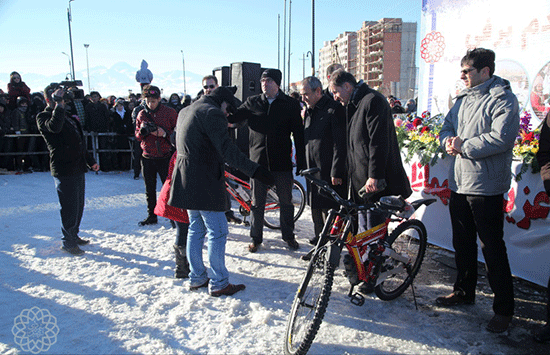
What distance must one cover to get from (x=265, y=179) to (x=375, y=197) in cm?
114

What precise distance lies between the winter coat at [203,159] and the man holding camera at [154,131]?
2240 millimetres

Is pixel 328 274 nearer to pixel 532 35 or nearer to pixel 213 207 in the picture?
pixel 213 207

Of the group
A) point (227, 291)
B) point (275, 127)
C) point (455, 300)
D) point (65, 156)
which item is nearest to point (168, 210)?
point (227, 291)

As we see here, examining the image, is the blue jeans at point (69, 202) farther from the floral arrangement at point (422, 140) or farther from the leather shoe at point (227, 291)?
the floral arrangement at point (422, 140)

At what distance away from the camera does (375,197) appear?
12.1ft

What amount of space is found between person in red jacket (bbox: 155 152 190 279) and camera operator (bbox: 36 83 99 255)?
5.09 ft

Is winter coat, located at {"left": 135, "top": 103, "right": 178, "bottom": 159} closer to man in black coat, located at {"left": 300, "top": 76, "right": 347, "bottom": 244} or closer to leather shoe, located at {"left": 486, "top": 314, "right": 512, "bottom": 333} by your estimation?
man in black coat, located at {"left": 300, "top": 76, "right": 347, "bottom": 244}

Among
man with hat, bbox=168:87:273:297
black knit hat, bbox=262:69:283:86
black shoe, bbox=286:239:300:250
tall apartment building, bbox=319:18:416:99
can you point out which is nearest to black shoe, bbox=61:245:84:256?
man with hat, bbox=168:87:273:297

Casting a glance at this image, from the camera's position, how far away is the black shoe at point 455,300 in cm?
345

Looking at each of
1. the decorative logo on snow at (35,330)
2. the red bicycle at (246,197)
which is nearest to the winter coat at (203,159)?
the decorative logo on snow at (35,330)

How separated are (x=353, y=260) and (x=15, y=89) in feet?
41.7

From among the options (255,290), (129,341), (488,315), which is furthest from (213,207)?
(488,315)

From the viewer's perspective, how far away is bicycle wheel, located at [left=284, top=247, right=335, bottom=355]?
2607mm

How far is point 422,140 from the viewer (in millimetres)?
5008
